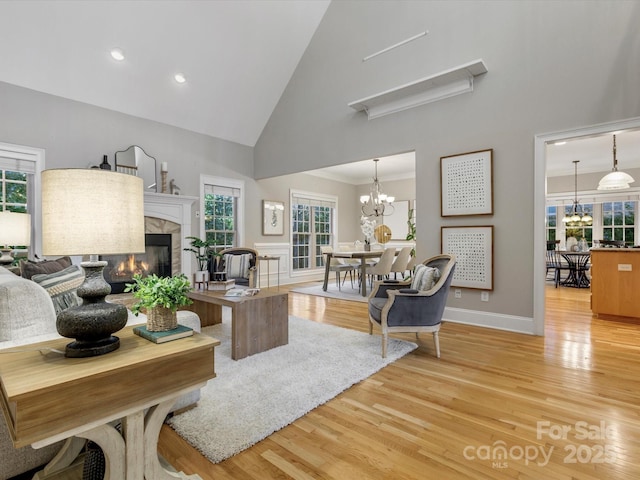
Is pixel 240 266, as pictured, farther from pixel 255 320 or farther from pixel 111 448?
pixel 111 448

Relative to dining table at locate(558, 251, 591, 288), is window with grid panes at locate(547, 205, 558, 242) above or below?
above

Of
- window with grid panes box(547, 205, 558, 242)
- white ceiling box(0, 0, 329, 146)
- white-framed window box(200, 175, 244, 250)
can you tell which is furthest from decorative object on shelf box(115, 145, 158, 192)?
window with grid panes box(547, 205, 558, 242)

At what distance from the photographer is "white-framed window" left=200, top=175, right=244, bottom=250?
6.04 meters

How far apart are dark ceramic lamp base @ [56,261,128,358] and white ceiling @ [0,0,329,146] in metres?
4.14

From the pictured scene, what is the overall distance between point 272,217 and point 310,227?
1.46 meters

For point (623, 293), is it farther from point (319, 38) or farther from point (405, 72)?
point (319, 38)

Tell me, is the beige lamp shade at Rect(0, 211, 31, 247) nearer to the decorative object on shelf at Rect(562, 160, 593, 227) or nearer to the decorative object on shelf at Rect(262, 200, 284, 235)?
the decorative object on shelf at Rect(262, 200, 284, 235)

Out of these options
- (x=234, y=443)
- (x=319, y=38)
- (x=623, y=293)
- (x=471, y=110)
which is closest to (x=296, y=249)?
(x=319, y=38)

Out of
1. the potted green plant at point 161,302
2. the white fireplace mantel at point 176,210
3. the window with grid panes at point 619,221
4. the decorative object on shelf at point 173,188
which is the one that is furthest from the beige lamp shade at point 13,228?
the window with grid panes at point 619,221

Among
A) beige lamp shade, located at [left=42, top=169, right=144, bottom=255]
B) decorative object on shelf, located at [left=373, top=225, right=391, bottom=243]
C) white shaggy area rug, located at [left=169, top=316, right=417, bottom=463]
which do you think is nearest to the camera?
beige lamp shade, located at [left=42, top=169, right=144, bottom=255]

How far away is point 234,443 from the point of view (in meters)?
1.74

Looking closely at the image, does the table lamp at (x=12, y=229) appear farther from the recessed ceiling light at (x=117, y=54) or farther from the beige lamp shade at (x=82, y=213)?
the beige lamp shade at (x=82, y=213)

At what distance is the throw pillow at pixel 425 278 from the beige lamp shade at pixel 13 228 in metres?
3.81

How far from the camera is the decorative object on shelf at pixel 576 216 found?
7.69m
